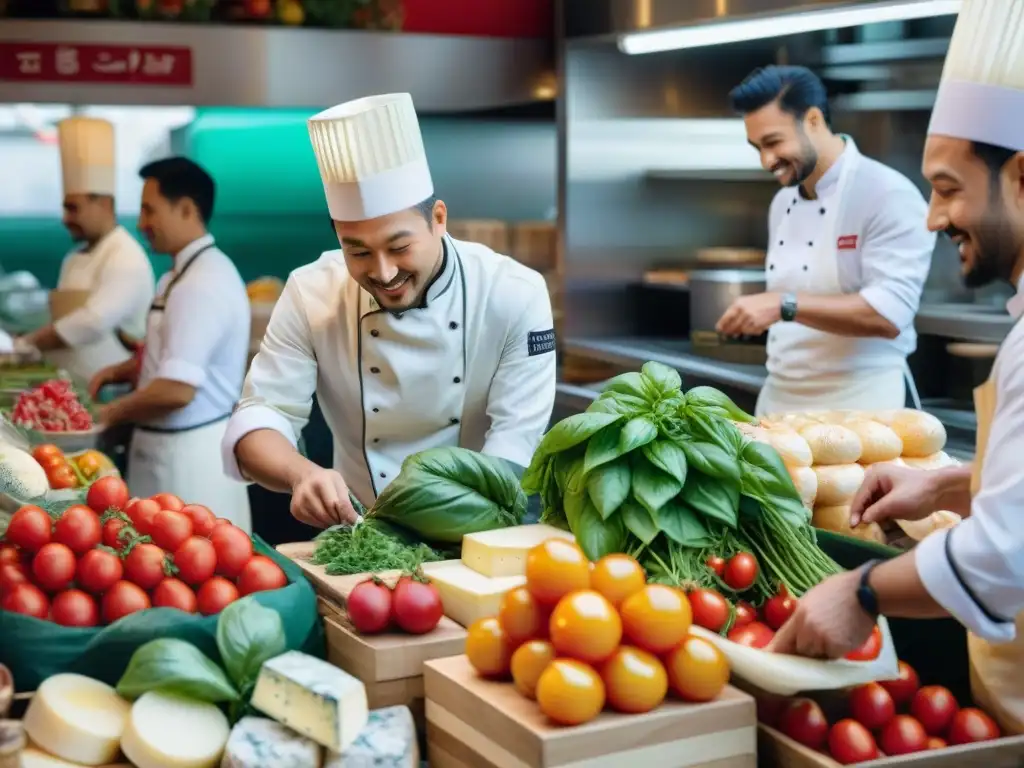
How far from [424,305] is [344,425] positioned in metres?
0.37

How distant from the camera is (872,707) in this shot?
5.06 ft

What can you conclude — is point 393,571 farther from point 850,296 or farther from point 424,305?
point 850,296

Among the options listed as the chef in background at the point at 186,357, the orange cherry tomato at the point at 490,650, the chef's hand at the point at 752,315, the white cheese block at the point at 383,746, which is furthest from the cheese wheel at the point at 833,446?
the chef in background at the point at 186,357

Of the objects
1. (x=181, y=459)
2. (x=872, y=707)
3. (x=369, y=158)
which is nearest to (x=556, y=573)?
(x=872, y=707)

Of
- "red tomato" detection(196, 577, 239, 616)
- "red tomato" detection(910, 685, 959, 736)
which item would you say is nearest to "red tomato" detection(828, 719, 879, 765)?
"red tomato" detection(910, 685, 959, 736)

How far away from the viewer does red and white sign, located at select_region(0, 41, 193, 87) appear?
192 inches

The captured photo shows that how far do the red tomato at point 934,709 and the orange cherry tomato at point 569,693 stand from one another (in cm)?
43

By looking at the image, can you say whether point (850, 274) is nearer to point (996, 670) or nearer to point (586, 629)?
point (996, 670)

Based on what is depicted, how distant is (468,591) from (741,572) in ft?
1.18

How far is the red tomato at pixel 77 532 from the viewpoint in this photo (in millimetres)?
1754

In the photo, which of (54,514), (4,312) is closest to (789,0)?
(54,514)

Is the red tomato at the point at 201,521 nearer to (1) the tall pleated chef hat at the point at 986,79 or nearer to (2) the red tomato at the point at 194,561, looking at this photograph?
(2) the red tomato at the point at 194,561

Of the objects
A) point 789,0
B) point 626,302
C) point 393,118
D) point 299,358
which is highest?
point 789,0

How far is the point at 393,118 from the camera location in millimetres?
2480
